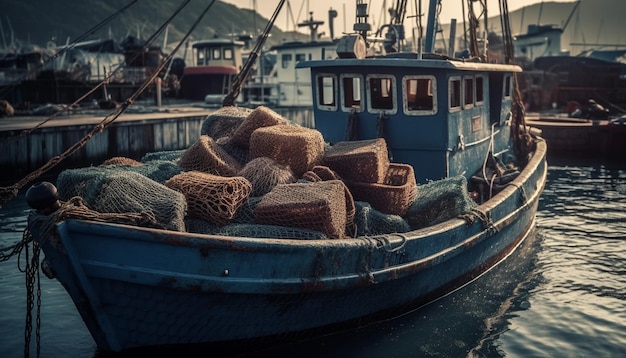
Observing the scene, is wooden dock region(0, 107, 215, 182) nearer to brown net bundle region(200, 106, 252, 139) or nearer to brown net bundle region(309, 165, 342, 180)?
brown net bundle region(200, 106, 252, 139)

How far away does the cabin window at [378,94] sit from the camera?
31.3ft

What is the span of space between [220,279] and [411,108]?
4.85 m

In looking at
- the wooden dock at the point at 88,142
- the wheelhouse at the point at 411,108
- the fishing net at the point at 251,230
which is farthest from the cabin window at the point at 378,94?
the wooden dock at the point at 88,142

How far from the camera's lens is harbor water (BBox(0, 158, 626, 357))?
6984 mm

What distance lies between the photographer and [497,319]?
26.3 feet

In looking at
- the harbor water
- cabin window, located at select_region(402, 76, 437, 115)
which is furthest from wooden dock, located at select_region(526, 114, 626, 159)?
cabin window, located at select_region(402, 76, 437, 115)

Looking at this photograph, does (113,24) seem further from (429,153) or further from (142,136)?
(429,153)

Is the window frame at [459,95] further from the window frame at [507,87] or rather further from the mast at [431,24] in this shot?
the window frame at [507,87]

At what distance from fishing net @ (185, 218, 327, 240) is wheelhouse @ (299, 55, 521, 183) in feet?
11.7

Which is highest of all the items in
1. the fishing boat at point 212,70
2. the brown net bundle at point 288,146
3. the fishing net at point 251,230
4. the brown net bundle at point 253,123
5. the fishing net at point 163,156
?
the fishing boat at point 212,70

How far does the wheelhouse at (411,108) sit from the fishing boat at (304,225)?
0.02 metres

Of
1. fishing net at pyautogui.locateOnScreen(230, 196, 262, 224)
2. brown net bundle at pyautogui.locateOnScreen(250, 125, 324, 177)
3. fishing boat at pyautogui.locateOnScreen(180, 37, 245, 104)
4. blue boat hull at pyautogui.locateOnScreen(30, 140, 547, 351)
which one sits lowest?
blue boat hull at pyautogui.locateOnScreen(30, 140, 547, 351)

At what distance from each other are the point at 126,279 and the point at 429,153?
5.38 m

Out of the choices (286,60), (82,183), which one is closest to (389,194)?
(82,183)
